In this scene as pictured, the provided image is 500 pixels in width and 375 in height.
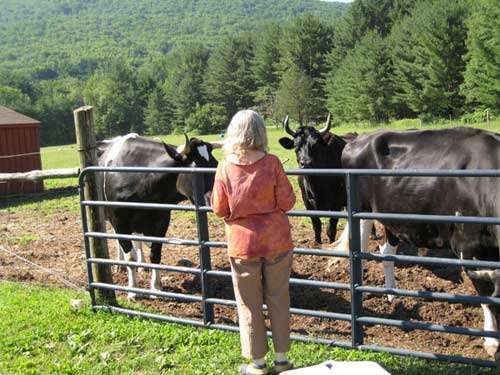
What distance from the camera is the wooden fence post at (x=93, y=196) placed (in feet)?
20.6

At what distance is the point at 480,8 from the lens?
51188 millimetres

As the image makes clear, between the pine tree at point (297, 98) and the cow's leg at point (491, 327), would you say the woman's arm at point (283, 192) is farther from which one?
the pine tree at point (297, 98)

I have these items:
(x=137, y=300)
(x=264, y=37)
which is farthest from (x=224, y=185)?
Result: (x=264, y=37)

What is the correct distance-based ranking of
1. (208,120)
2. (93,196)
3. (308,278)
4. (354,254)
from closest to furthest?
(354,254) → (93,196) → (308,278) → (208,120)

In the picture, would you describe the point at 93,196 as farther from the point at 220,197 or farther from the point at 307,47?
the point at 307,47

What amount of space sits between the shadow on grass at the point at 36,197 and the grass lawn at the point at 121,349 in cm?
1145

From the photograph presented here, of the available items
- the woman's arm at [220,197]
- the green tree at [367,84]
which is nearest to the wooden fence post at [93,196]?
Result: the woman's arm at [220,197]

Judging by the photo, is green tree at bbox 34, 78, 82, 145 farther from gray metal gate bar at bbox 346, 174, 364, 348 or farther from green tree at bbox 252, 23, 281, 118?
gray metal gate bar at bbox 346, 174, 364, 348

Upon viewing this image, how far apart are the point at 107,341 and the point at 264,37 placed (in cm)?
10732

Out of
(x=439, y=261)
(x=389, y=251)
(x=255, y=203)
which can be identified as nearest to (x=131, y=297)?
(x=389, y=251)

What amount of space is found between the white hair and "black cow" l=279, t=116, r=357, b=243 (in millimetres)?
5319

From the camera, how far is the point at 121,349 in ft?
16.8

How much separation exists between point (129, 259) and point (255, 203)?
4.56 m

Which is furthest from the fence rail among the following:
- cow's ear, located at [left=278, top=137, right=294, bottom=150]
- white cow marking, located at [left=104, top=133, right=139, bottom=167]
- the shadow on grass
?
the shadow on grass
